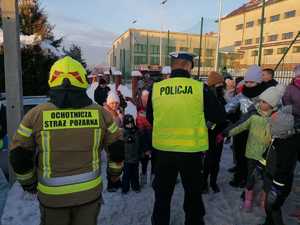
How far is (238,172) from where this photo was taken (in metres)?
4.99

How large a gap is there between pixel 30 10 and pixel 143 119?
38.6ft

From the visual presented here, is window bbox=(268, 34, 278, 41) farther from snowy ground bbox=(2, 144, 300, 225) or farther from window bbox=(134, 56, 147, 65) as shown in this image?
snowy ground bbox=(2, 144, 300, 225)

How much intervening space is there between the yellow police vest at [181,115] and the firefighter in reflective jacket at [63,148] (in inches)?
38.8

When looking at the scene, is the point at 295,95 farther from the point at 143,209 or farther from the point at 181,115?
the point at 143,209

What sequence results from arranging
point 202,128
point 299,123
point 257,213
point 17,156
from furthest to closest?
point 257,213 < point 299,123 < point 202,128 < point 17,156

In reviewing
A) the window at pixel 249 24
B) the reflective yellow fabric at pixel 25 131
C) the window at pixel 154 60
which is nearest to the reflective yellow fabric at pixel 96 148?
the reflective yellow fabric at pixel 25 131

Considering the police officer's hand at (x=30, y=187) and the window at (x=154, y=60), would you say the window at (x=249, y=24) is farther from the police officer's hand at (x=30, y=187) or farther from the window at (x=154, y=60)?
the police officer's hand at (x=30, y=187)

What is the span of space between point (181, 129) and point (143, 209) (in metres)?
1.58

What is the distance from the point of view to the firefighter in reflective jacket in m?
2.06

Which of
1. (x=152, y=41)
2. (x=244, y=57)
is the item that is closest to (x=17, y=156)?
(x=244, y=57)

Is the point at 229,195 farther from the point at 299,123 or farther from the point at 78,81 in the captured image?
the point at 78,81

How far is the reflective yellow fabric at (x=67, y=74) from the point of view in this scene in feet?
6.82

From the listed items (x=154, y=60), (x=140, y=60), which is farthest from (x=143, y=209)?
(x=154, y=60)

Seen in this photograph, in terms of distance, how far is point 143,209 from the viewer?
4043 millimetres
